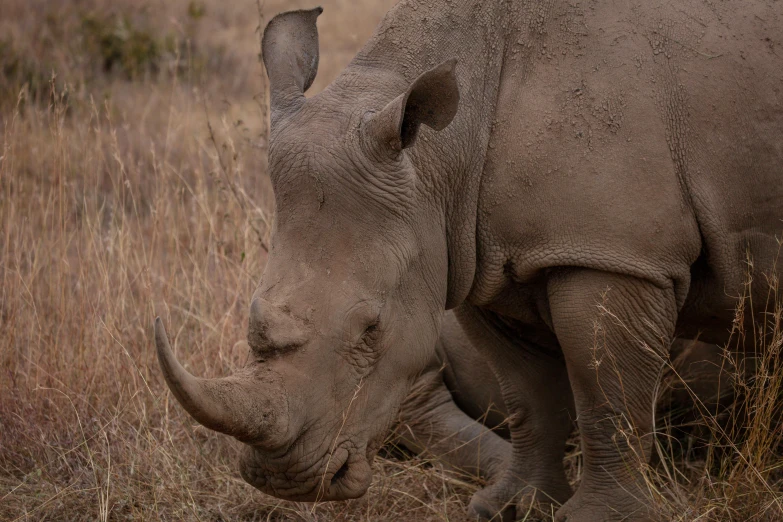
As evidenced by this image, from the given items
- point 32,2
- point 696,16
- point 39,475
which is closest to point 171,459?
point 39,475

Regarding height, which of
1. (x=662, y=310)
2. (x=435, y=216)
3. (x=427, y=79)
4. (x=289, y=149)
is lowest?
(x=662, y=310)

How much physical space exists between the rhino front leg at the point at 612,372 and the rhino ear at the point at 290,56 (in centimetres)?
107

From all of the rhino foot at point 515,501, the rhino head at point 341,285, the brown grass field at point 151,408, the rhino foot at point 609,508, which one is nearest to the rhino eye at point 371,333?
the rhino head at point 341,285

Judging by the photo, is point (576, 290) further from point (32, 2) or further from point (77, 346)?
point (32, 2)

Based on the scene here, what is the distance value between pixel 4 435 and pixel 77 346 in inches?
22.0

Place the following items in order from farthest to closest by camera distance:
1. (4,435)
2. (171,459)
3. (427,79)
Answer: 1. (4,435)
2. (171,459)
3. (427,79)

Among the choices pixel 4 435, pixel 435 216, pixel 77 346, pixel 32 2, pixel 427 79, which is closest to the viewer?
pixel 427 79

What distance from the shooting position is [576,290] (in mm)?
3568

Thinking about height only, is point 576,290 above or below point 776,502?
above

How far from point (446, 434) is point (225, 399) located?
2.19 m

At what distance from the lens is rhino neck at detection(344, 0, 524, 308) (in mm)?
3535

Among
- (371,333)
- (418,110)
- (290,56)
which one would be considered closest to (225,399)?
(371,333)

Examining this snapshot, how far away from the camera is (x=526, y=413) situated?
441cm

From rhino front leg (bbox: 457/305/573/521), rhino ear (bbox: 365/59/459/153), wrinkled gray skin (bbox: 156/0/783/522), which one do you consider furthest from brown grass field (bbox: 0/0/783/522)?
rhino ear (bbox: 365/59/459/153)
